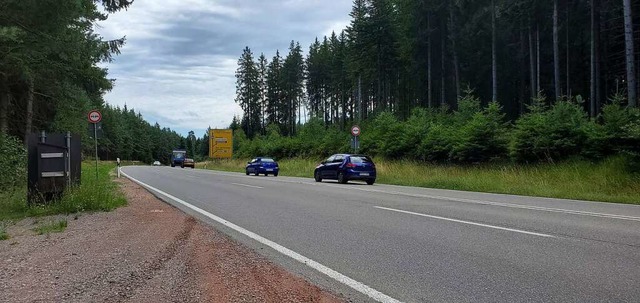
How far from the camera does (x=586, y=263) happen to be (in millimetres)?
5988

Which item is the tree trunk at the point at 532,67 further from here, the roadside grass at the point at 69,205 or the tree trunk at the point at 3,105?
the tree trunk at the point at 3,105

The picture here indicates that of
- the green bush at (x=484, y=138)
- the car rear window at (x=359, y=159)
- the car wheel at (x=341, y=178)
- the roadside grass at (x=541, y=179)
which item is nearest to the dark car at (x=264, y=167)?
the roadside grass at (x=541, y=179)

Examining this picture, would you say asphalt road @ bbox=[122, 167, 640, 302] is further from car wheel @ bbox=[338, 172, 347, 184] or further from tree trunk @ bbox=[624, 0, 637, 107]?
tree trunk @ bbox=[624, 0, 637, 107]

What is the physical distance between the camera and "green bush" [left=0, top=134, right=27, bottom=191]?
16.8 metres

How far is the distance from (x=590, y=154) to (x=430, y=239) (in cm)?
1532

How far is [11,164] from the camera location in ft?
58.4

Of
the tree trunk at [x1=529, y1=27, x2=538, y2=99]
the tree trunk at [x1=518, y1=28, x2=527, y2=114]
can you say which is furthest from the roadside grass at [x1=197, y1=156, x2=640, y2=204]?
the tree trunk at [x1=518, y1=28, x2=527, y2=114]

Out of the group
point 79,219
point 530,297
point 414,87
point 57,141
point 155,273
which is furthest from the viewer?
point 414,87

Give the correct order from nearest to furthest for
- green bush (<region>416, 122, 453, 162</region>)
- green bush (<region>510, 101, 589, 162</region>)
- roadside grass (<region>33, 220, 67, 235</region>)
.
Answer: roadside grass (<region>33, 220, 67, 235</region>) < green bush (<region>510, 101, 589, 162</region>) < green bush (<region>416, 122, 453, 162</region>)

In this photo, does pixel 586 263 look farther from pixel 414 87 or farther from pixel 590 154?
pixel 414 87

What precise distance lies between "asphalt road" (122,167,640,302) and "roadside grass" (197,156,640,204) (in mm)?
3976

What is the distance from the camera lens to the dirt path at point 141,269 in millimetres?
4752

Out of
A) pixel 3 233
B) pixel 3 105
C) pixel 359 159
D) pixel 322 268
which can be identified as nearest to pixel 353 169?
pixel 359 159

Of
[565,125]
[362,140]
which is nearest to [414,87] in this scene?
[362,140]
